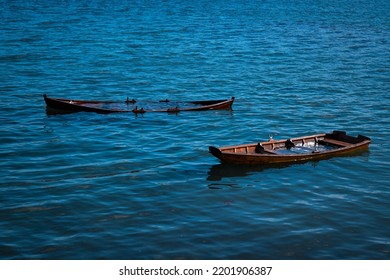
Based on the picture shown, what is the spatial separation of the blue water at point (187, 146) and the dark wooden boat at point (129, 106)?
43 cm

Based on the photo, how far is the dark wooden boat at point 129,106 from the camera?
3638 cm

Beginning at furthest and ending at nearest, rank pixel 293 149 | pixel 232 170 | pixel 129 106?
pixel 129 106 < pixel 293 149 < pixel 232 170

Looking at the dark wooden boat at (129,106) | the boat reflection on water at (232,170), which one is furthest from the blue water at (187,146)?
the dark wooden boat at (129,106)

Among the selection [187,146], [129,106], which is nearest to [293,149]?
[187,146]

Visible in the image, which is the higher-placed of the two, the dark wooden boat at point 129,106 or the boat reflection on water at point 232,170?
the dark wooden boat at point 129,106

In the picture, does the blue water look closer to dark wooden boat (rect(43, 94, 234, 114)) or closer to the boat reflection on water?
the boat reflection on water

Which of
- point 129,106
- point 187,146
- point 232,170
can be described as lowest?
point 232,170

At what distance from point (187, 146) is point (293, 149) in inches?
214

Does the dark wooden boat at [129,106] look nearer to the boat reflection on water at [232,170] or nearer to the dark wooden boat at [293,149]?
the dark wooden boat at [293,149]

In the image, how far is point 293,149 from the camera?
29.8 meters

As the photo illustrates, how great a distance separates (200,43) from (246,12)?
26516 mm

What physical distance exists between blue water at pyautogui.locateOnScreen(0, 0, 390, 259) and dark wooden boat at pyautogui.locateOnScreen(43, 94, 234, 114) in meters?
0.43

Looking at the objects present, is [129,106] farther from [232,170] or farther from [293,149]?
[293,149]

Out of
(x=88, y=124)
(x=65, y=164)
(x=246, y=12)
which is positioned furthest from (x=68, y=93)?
(x=246, y=12)
